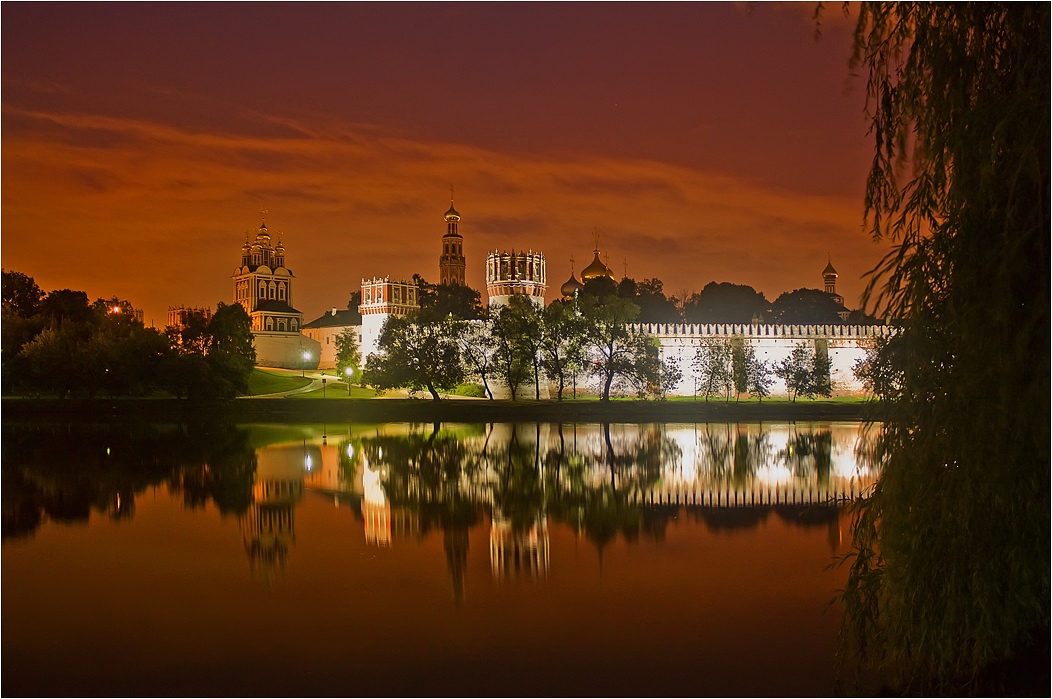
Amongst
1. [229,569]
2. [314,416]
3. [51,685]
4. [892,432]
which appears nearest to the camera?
[892,432]

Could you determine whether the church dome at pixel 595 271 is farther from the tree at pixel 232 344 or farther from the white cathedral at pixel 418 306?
the tree at pixel 232 344

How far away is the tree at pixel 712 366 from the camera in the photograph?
3944cm

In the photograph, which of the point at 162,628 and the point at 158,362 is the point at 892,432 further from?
the point at 158,362

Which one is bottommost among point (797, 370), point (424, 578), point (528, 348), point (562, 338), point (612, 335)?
point (424, 578)

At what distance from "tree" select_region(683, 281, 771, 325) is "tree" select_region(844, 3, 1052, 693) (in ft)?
171

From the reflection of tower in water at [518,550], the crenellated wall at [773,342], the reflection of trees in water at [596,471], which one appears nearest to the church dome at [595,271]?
the crenellated wall at [773,342]

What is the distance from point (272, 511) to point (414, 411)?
22.2 meters

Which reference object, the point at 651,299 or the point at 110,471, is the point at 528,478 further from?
the point at 651,299

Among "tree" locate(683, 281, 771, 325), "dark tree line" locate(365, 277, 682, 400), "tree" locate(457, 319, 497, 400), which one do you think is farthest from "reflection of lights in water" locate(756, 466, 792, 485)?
"tree" locate(683, 281, 771, 325)

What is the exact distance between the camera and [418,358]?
36719 millimetres

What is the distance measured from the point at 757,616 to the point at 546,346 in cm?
3076

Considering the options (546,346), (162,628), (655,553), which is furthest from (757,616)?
(546,346)

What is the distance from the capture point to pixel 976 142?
4.43 m

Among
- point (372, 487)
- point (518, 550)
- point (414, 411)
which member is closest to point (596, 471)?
point (372, 487)
